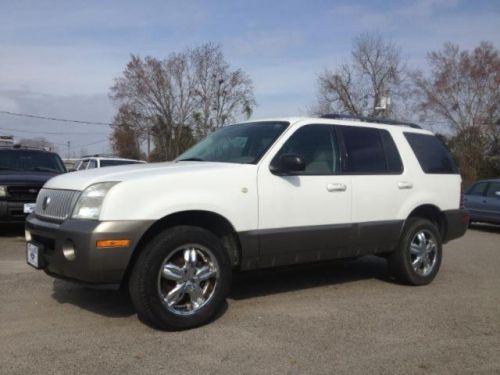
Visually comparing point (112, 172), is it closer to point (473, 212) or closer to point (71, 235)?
point (71, 235)

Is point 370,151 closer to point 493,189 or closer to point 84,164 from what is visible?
point 493,189

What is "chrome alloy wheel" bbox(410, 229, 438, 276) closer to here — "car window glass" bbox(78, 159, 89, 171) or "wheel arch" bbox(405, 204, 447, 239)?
"wheel arch" bbox(405, 204, 447, 239)

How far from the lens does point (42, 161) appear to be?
36.4 feet

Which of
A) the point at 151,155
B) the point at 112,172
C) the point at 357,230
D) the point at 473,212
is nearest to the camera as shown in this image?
the point at 112,172

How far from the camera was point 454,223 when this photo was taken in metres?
6.99

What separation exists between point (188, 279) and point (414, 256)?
3102 millimetres

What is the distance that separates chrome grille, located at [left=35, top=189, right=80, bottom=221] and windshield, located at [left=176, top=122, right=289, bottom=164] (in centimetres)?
149

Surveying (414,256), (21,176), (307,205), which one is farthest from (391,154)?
(21,176)

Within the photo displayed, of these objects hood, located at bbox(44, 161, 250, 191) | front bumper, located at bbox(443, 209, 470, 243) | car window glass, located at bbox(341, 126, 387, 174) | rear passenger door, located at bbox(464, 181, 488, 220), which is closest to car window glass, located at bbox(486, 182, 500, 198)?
rear passenger door, located at bbox(464, 181, 488, 220)

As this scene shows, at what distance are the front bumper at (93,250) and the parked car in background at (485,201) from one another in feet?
37.4

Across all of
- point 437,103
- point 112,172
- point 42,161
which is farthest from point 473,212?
point 437,103

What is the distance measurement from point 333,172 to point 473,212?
9.78 metres

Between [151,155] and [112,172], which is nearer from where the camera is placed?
Result: [112,172]

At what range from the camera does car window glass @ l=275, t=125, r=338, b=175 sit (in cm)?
547
